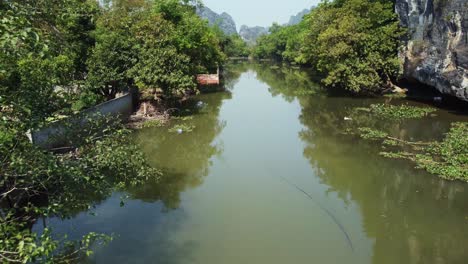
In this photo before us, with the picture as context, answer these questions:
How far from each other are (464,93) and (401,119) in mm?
3314

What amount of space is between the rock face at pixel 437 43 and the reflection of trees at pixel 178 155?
41.6 ft

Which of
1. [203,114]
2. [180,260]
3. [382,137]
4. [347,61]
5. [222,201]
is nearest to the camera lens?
[180,260]

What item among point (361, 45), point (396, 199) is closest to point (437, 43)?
point (361, 45)

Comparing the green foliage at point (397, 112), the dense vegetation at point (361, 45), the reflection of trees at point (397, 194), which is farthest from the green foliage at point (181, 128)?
the dense vegetation at point (361, 45)

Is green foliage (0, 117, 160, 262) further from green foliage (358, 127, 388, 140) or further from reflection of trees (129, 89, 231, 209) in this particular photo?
green foliage (358, 127, 388, 140)

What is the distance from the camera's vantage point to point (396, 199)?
1160 centimetres

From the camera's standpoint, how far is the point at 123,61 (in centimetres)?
2048

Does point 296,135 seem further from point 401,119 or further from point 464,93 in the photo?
point 464,93

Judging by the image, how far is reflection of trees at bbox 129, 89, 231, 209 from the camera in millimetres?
12323

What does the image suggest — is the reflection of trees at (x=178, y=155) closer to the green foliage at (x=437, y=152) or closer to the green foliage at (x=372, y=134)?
the green foliage at (x=372, y=134)

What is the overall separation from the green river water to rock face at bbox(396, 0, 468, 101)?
383cm

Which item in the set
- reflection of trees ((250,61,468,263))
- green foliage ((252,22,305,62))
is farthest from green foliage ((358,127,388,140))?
green foliage ((252,22,305,62))

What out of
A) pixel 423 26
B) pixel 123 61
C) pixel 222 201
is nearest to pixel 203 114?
pixel 123 61

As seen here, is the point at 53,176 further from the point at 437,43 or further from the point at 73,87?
the point at 437,43
